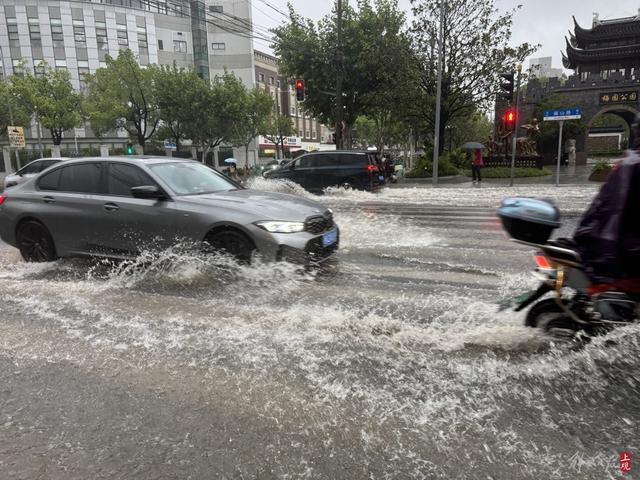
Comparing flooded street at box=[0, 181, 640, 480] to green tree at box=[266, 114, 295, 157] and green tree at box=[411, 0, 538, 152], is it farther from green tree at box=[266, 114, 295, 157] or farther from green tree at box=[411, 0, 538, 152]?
green tree at box=[266, 114, 295, 157]

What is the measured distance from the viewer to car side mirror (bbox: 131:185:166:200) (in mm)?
5551

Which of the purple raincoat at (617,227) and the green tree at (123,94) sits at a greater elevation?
the green tree at (123,94)

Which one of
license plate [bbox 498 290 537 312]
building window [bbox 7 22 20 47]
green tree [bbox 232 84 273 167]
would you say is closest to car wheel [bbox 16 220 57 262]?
license plate [bbox 498 290 537 312]

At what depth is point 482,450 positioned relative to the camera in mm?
2467

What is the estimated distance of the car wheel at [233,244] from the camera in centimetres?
535

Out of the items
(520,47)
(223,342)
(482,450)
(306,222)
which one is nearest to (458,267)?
(306,222)

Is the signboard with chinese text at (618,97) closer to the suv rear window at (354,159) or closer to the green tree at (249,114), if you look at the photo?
the green tree at (249,114)

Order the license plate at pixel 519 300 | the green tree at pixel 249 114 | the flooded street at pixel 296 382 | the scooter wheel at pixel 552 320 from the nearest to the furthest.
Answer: the flooded street at pixel 296 382
the scooter wheel at pixel 552 320
the license plate at pixel 519 300
the green tree at pixel 249 114

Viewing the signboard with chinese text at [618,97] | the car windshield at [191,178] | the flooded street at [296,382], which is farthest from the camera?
the signboard with chinese text at [618,97]

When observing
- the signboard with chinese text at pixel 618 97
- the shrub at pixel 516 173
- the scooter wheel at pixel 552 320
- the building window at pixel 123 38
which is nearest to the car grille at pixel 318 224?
the scooter wheel at pixel 552 320

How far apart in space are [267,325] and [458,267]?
312 cm

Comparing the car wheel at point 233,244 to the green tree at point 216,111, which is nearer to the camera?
the car wheel at point 233,244

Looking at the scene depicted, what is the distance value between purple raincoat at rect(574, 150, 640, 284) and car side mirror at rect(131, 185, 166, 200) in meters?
4.53

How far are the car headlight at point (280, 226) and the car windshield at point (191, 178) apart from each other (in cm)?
116
